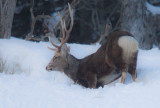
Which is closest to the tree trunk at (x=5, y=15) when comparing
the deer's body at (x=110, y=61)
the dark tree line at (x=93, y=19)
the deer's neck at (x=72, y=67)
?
the dark tree line at (x=93, y=19)

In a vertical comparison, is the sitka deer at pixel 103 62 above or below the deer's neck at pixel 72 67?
above

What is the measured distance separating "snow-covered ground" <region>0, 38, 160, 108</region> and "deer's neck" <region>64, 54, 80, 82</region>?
4.0 inches

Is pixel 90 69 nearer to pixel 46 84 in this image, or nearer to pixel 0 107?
pixel 46 84

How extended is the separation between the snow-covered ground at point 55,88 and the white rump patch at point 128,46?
45 centimetres

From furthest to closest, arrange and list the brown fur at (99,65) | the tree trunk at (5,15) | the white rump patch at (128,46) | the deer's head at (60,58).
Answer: the tree trunk at (5,15) < the deer's head at (60,58) < the brown fur at (99,65) < the white rump patch at (128,46)

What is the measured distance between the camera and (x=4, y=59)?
Result: 25.1 ft

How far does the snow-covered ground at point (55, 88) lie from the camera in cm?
520

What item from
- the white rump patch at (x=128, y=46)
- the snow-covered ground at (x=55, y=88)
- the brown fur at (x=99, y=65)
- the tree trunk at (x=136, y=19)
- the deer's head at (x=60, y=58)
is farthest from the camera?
the tree trunk at (x=136, y=19)

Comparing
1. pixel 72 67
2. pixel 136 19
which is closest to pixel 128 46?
pixel 72 67

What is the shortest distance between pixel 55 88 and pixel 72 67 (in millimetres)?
1399

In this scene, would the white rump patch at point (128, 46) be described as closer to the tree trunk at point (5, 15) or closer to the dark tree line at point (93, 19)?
the dark tree line at point (93, 19)

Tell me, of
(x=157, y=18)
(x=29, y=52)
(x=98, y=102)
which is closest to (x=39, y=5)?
(x=157, y=18)

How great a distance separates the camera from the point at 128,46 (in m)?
5.98

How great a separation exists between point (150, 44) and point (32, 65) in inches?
139
